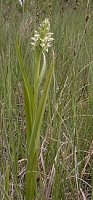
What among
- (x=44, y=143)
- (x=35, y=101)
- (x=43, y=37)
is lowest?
(x=44, y=143)

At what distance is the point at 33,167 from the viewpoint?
1.06 m

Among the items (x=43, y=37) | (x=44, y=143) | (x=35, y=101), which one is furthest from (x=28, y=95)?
(x=44, y=143)

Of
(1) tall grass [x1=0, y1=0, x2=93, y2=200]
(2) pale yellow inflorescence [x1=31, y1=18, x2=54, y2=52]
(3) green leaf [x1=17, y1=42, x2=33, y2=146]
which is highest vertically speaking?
(2) pale yellow inflorescence [x1=31, y1=18, x2=54, y2=52]

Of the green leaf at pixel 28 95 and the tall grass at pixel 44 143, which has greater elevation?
the green leaf at pixel 28 95

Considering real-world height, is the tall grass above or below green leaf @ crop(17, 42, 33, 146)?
below

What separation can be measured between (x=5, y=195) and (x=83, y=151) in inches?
19.8

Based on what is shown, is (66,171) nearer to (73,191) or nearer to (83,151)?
(73,191)

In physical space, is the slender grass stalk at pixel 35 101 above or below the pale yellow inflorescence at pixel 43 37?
below

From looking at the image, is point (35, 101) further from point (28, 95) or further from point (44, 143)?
point (44, 143)

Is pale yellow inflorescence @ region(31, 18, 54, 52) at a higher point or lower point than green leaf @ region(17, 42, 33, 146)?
higher

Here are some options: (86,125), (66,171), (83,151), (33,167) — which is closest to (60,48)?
(86,125)

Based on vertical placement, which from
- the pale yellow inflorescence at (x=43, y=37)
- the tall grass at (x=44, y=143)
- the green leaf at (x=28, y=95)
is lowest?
the tall grass at (x=44, y=143)

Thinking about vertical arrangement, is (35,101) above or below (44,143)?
above

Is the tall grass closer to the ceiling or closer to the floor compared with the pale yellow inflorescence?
closer to the floor
